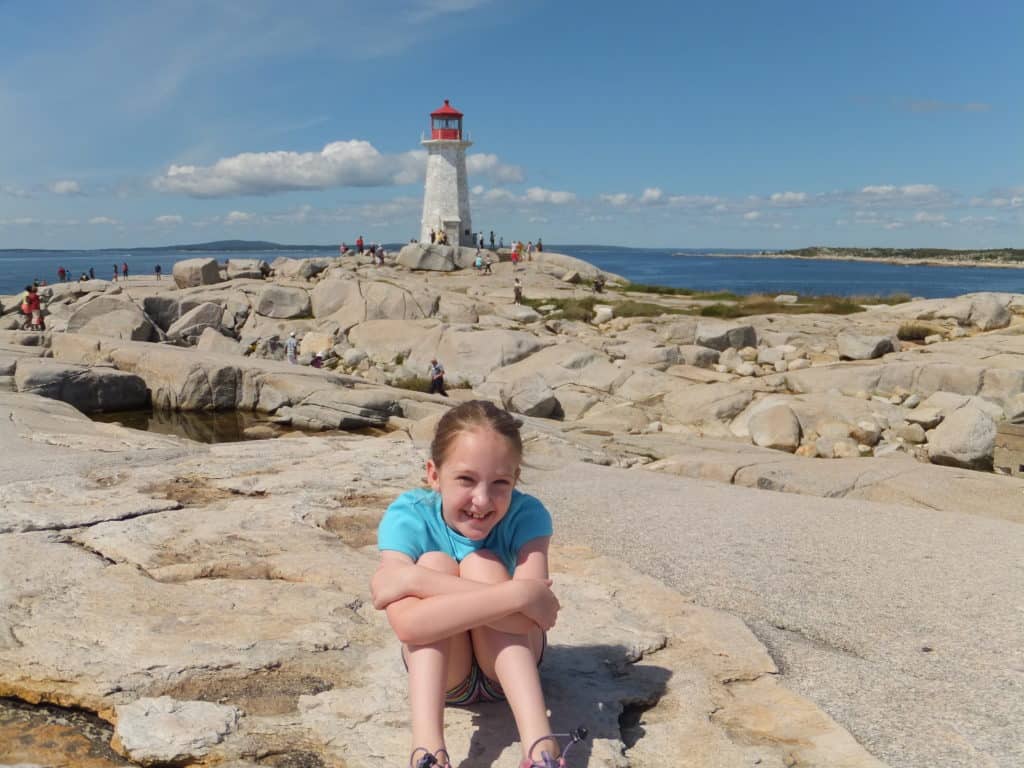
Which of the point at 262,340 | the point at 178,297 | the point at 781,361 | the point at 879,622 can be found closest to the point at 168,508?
the point at 879,622

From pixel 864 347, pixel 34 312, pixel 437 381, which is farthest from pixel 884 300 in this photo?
pixel 34 312

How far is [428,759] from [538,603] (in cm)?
67

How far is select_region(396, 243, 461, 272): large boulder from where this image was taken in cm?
4359

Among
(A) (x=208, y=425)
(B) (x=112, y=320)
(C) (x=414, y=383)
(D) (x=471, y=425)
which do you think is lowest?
(A) (x=208, y=425)

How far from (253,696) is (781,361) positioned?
23154 millimetres

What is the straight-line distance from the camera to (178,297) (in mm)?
35500

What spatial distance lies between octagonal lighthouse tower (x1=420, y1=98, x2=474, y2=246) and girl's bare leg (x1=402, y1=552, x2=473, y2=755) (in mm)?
46876

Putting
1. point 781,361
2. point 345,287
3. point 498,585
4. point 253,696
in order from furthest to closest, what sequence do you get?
point 345,287 → point 781,361 → point 253,696 → point 498,585

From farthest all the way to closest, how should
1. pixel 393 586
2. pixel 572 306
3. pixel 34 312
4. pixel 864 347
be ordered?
pixel 572 306
pixel 34 312
pixel 864 347
pixel 393 586

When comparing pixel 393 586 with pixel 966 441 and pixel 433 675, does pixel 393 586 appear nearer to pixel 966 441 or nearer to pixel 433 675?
pixel 433 675

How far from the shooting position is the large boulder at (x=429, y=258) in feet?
143

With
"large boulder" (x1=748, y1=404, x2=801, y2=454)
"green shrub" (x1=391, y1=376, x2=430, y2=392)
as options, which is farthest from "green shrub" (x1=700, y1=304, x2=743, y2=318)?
"large boulder" (x1=748, y1=404, x2=801, y2=454)

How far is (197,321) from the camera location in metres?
33.4

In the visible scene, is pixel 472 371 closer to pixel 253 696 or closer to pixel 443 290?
pixel 443 290
